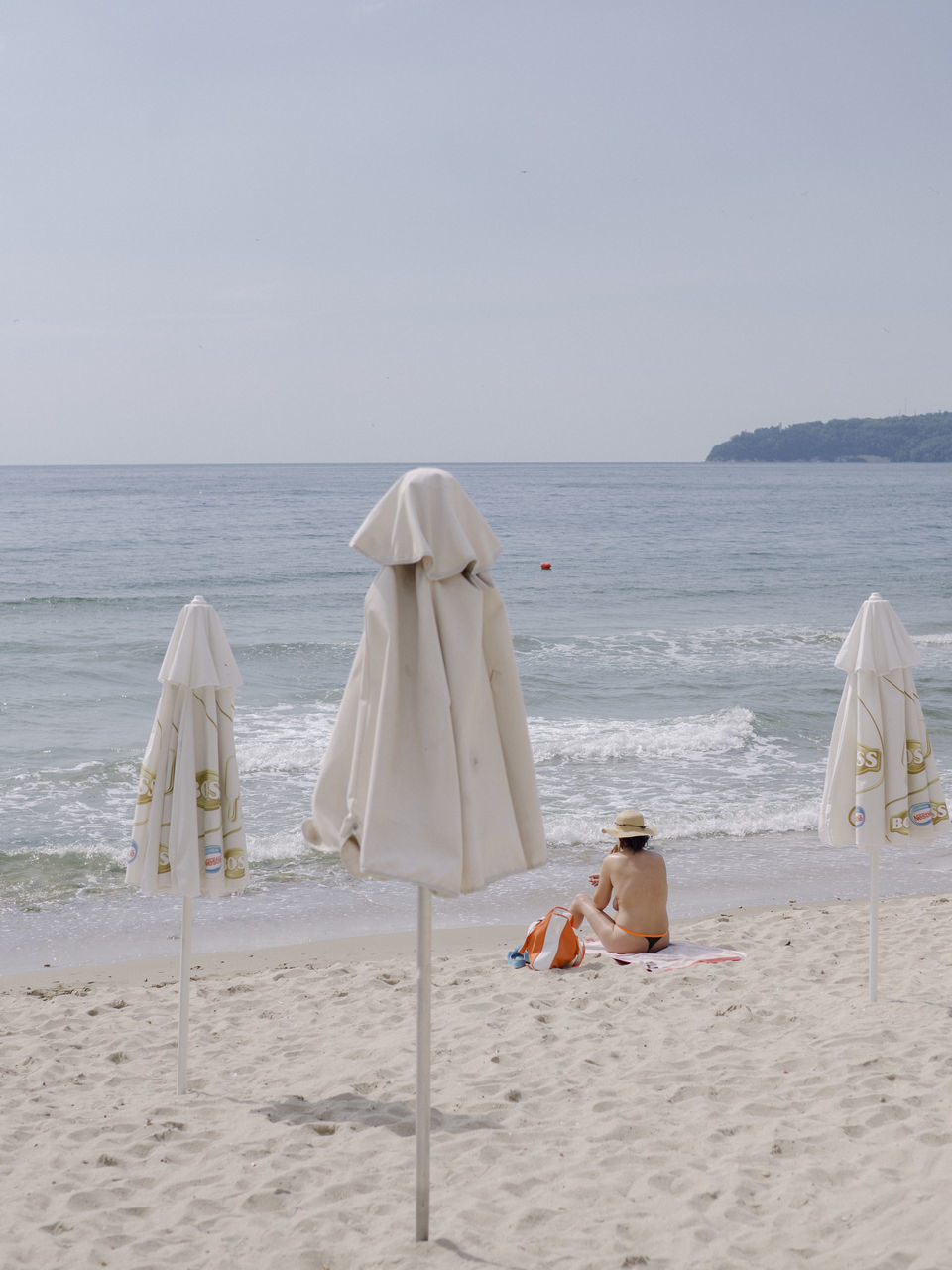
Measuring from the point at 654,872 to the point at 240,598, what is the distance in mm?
24665

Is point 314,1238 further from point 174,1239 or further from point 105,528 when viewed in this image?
point 105,528

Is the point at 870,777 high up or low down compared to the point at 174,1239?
up

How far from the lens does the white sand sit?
3.84 meters

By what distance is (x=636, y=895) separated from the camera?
727 centimetres

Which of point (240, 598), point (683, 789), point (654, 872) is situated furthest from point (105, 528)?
point (654, 872)

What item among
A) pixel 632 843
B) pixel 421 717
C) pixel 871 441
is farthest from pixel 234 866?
pixel 871 441

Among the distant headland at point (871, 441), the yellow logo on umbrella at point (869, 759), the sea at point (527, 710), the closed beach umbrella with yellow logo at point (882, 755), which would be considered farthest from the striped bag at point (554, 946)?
the distant headland at point (871, 441)

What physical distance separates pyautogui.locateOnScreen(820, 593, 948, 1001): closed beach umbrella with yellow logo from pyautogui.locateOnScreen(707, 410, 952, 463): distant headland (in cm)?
18722

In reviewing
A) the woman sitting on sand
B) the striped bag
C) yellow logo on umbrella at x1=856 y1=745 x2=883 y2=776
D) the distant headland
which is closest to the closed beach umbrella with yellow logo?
yellow logo on umbrella at x1=856 y1=745 x2=883 y2=776

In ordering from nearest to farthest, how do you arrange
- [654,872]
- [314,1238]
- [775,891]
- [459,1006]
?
1. [314,1238]
2. [459,1006]
3. [654,872]
4. [775,891]

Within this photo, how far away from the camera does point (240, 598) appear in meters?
30.5

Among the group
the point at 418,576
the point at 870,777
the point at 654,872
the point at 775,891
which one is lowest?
the point at 775,891

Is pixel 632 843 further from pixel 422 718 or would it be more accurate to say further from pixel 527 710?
pixel 527 710

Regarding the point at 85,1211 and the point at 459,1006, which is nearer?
the point at 85,1211
